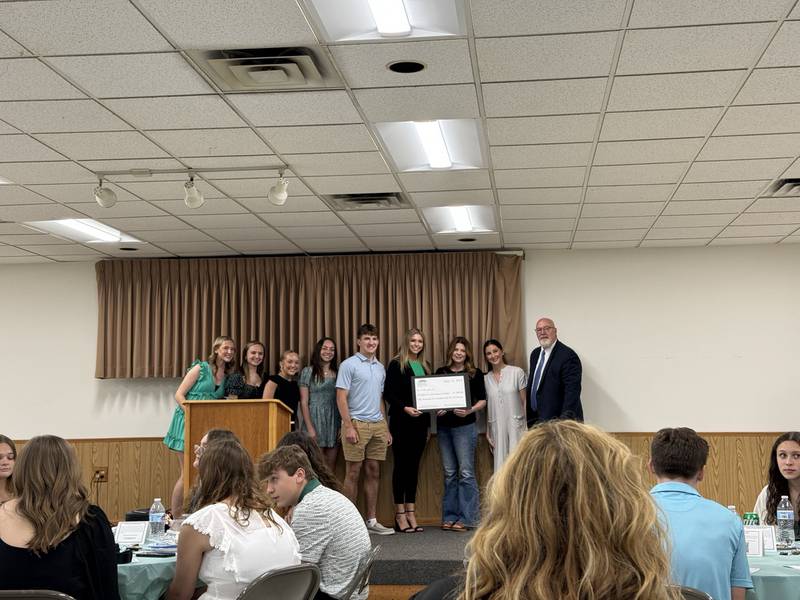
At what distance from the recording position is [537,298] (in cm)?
935

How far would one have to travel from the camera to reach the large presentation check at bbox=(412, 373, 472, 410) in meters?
8.45

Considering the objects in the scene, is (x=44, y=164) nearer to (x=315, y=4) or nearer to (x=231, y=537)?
(x=315, y=4)

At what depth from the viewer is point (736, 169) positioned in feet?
20.7

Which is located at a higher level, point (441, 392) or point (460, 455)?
point (441, 392)

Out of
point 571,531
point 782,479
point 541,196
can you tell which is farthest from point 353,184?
point 571,531

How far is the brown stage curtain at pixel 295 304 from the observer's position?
30.3ft

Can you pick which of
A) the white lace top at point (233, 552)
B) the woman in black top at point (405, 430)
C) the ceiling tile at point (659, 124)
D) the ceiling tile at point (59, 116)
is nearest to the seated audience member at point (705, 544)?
the white lace top at point (233, 552)

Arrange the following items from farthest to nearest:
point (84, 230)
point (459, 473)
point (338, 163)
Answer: point (459, 473), point (84, 230), point (338, 163)

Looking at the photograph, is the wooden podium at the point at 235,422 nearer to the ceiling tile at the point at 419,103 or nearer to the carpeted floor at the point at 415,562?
the carpeted floor at the point at 415,562

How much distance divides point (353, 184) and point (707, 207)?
9.45 ft

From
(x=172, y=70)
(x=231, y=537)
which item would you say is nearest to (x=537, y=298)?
(x=172, y=70)

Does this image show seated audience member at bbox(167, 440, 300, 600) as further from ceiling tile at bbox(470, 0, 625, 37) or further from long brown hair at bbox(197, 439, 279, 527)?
ceiling tile at bbox(470, 0, 625, 37)

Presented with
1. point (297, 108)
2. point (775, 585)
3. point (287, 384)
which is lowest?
point (775, 585)

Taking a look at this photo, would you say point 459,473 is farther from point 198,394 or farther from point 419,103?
point 419,103
